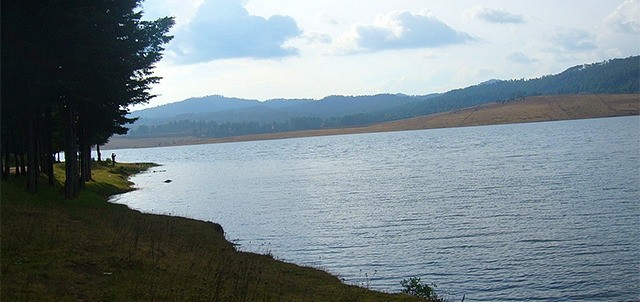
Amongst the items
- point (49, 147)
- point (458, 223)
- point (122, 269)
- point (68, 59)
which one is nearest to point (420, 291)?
point (122, 269)

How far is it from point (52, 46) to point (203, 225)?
1352 cm

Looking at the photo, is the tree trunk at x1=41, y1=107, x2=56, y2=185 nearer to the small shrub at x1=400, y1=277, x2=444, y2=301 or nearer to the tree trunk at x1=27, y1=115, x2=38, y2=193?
the tree trunk at x1=27, y1=115, x2=38, y2=193

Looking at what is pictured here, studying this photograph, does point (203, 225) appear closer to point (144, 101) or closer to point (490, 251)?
point (144, 101)

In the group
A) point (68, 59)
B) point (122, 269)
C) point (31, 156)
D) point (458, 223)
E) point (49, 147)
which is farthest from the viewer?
point (49, 147)

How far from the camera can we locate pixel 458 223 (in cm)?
3816

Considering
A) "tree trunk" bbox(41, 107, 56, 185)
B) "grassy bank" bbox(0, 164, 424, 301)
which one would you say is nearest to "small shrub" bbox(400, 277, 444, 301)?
"grassy bank" bbox(0, 164, 424, 301)

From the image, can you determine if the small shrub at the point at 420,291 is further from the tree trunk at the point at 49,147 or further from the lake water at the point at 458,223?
the tree trunk at the point at 49,147

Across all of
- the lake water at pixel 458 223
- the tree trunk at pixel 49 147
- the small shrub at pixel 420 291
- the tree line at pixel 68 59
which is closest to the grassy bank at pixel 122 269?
the small shrub at pixel 420 291

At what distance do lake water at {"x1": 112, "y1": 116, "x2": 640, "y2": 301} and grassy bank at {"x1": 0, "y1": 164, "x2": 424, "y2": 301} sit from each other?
4459mm

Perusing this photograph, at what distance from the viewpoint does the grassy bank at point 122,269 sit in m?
15.1

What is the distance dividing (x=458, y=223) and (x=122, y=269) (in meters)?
25.1

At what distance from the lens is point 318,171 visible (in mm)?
90250

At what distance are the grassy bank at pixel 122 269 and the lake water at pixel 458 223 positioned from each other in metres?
4.46

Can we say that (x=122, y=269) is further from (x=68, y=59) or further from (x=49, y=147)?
(x=49, y=147)
